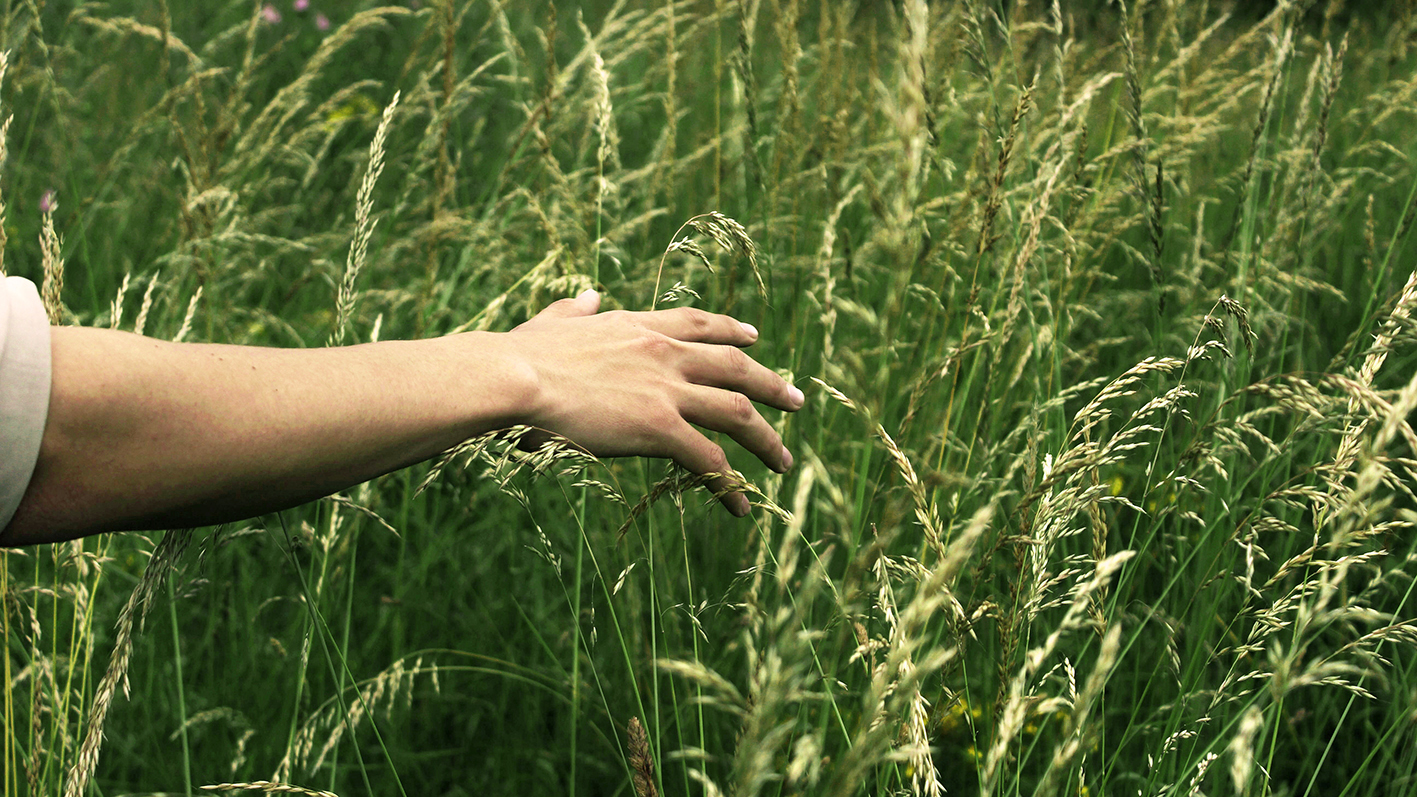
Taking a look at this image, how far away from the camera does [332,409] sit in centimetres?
83

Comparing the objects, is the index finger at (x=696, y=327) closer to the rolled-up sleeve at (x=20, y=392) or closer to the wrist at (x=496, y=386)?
the wrist at (x=496, y=386)

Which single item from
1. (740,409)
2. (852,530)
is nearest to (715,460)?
(740,409)

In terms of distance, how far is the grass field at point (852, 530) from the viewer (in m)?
0.90

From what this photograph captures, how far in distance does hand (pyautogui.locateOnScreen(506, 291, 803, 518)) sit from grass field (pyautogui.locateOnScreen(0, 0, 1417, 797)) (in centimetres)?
6

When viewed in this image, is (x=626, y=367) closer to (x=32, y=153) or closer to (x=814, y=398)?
(x=814, y=398)

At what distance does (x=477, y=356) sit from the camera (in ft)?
3.25

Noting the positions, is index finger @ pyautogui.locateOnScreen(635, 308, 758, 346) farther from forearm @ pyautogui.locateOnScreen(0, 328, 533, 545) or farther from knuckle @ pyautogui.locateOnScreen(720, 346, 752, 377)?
forearm @ pyautogui.locateOnScreen(0, 328, 533, 545)

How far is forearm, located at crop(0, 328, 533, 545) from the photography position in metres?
0.72

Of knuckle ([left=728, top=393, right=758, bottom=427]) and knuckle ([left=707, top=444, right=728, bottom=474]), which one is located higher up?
knuckle ([left=728, top=393, right=758, bottom=427])

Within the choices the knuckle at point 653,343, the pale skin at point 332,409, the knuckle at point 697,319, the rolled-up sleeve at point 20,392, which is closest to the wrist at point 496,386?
the pale skin at point 332,409

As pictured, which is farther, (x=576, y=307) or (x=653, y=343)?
(x=576, y=307)

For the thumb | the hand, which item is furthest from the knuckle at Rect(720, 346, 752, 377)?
the thumb

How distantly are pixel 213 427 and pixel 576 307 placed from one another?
570 millimetres

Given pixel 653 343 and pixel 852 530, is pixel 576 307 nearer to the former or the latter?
pixel 653 343
